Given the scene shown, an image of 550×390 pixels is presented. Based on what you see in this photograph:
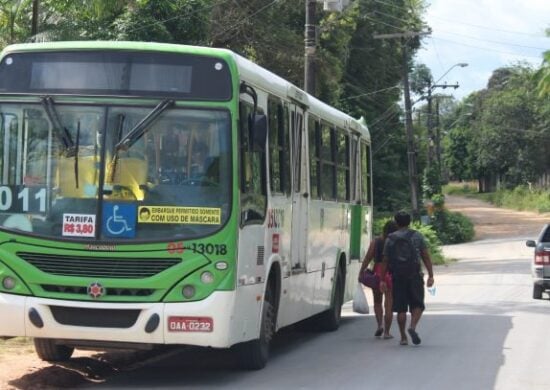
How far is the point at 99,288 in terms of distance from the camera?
9.30 metres

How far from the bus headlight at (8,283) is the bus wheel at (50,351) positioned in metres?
1.20

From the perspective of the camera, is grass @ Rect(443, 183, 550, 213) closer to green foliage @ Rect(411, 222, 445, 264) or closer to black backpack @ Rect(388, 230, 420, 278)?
green foliage @ Rect(411, 222, 445, 264)

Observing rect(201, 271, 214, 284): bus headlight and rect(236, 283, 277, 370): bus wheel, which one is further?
rect(236, 283, 277, 370): bus wheel

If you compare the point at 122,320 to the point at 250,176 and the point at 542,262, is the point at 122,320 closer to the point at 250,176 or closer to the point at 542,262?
the point at 250,176

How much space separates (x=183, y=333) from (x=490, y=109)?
87709mm

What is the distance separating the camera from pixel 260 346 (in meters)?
10.9

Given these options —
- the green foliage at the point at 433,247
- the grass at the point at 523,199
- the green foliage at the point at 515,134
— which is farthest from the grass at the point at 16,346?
the green foliage at the point at 515,134

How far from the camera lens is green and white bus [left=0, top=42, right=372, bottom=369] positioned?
30.5 ft

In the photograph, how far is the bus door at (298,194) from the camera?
12.4m

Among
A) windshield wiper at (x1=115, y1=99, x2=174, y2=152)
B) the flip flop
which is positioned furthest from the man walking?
windshield wiper at (x1=115, y1=99, x2=174, y2=152)

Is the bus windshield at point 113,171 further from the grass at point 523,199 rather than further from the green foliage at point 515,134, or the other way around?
the green foliage at point 515,134

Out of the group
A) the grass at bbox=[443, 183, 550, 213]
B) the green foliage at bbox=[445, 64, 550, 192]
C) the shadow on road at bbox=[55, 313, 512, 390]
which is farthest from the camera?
the green foliage at bbox=[445, 64, 550, 192]

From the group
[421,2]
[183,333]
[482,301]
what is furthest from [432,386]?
[421,2]

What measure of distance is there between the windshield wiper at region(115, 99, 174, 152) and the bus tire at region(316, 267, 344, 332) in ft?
21.8
